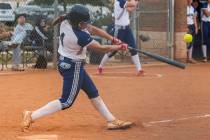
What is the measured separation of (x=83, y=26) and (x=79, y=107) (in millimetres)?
2393

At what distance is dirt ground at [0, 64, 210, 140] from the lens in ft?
24.4

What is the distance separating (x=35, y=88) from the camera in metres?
11.8

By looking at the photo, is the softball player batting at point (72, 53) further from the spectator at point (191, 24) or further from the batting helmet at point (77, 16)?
the spectator at point (191, 24)

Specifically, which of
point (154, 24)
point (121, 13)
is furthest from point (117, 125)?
point (154, 24)

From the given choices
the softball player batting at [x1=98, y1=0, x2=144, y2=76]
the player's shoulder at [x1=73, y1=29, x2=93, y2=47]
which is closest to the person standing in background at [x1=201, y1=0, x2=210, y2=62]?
the softball player batting at [x1=98, y1=0, x2=144, y2=76]

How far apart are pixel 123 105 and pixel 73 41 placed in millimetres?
2633

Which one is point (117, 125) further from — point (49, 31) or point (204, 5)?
point (204, 5)

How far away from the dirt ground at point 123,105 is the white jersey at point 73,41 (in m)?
1.00

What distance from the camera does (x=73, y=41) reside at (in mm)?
7379

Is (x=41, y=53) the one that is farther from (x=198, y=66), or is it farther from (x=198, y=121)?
(x=198, y=121)

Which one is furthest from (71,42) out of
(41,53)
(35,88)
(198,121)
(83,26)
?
(41,53)

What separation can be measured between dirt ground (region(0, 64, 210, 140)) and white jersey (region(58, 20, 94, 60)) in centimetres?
100

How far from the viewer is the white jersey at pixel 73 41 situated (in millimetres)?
7340

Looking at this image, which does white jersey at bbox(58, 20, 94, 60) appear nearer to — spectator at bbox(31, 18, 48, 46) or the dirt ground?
the dirt ground
